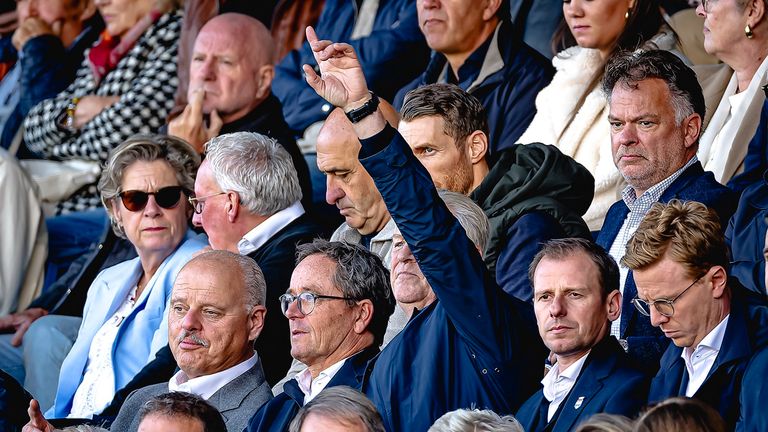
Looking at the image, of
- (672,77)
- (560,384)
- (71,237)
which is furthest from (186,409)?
(71,237)

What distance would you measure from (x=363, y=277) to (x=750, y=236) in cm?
114

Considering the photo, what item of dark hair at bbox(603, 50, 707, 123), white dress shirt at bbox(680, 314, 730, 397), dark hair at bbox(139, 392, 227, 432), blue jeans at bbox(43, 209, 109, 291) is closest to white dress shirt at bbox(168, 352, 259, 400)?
dark hair at bbox(139, 392, 227, 432)

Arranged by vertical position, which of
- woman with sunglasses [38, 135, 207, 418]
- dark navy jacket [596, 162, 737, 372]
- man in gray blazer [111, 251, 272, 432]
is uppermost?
dark navy jacket [596, 162, 737, 372]

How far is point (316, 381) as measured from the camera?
467 cm

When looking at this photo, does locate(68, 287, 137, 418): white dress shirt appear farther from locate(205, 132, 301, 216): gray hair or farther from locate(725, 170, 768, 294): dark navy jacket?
locate(725, 170, 768, 294): dark navy jacket

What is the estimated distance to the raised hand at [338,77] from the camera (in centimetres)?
415

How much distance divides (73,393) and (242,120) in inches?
61.6

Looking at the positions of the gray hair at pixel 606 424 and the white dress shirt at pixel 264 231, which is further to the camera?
the white dress shirt at pixel 264 231

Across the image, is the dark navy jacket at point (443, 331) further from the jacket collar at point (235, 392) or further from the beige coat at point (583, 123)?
the beige coat at point (583, 123)

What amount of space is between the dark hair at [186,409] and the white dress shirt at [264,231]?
135 centimetres

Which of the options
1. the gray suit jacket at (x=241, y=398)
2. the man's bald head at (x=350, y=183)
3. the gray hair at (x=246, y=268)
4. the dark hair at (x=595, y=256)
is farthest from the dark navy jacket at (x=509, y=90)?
the dark hair at (x=595, y=256)

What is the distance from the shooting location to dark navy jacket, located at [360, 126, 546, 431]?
408 centimetres

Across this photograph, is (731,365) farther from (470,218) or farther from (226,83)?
(226,83)

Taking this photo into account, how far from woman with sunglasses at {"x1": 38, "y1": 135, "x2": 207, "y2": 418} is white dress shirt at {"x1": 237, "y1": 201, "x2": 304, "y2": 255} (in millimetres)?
323
